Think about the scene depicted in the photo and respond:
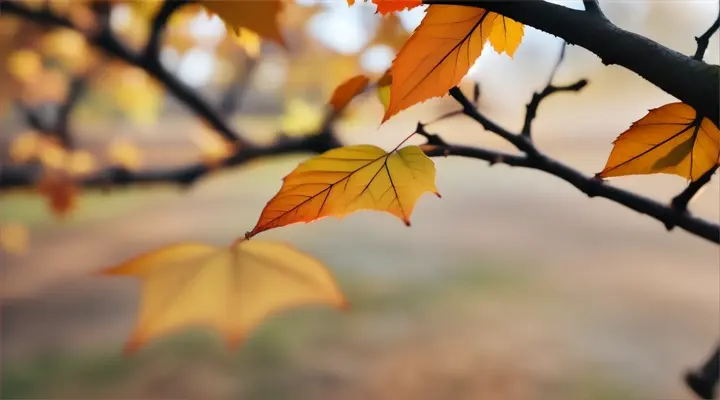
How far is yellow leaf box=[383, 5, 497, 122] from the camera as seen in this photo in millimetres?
151

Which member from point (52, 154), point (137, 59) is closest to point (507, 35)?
point (137, 59)

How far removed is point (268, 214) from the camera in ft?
0.49

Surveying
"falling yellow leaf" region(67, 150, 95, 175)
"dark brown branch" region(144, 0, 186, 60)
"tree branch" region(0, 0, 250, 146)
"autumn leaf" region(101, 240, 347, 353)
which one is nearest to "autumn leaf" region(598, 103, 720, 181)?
"autumn leaf" region(101, 240, 347, 353)

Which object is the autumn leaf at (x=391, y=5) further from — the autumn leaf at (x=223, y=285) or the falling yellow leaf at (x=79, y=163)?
the falling yellow leaf at (x=79, y=163)

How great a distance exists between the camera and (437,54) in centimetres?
15

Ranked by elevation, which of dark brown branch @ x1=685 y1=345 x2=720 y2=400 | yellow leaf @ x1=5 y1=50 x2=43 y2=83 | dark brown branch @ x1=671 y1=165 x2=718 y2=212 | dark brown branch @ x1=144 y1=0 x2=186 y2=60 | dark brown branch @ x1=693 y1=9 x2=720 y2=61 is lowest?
dark brown branch @ x1=685 y1=345 x2=720 y2=400

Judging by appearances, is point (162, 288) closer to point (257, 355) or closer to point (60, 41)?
point (60, 41)

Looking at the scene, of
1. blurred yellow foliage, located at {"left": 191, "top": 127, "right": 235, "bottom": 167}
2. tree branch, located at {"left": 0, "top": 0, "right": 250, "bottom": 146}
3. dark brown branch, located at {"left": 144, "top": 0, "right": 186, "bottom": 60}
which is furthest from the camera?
blurred yellow foliage, located at {"left": 191, "top": 127, "right": 235, "bottom": 167}

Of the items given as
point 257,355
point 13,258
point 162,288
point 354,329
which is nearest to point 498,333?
point 354,329

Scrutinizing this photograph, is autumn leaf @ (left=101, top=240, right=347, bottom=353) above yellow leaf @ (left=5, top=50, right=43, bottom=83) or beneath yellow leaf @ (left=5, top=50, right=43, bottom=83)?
beneath

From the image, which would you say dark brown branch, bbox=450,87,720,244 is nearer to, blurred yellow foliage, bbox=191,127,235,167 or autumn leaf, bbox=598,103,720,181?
autumn leaf, bbox=598,103,720,181

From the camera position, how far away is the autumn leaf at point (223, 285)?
0.26 m

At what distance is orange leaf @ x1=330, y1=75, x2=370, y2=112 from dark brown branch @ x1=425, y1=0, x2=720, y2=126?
→ 78 mm

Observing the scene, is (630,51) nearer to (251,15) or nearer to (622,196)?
(622,196)
